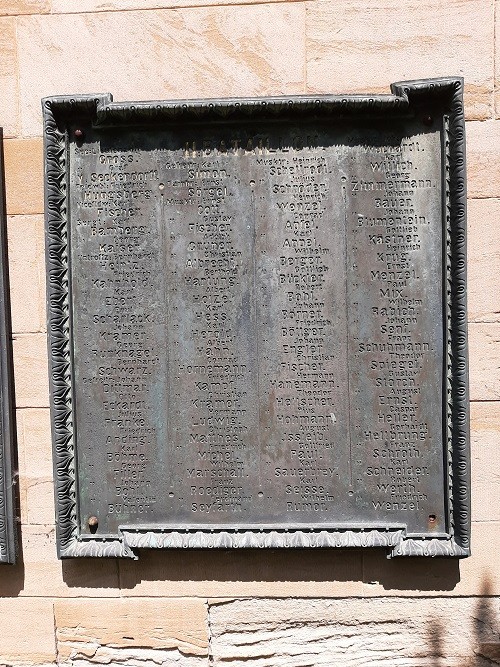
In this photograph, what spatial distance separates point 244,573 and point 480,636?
1467 millimetres

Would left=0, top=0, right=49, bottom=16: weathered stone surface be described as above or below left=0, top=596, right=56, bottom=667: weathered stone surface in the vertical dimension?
above

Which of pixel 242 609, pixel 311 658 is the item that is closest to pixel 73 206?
pixel 242 609

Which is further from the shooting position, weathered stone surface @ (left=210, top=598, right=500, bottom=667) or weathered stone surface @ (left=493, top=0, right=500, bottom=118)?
weathered stone surface @ (left=210, top=598, right=500, bottom=667)

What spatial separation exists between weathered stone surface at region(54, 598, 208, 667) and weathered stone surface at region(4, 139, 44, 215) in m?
2.42

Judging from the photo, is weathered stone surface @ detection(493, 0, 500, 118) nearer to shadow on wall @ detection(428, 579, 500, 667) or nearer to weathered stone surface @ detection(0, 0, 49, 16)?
weathered stone surface @ detection(0, 0, 49, 16)

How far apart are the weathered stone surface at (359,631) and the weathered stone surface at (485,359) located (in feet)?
4.17

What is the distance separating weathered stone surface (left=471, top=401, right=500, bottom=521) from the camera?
3.71 metres

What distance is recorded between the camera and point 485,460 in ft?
12.2

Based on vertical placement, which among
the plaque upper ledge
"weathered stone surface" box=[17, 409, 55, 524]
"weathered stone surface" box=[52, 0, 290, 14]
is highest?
"weathered stone surface" box=[52, 0, 290, 14]

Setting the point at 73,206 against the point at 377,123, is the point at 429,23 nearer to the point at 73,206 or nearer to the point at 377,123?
the point at 377,123

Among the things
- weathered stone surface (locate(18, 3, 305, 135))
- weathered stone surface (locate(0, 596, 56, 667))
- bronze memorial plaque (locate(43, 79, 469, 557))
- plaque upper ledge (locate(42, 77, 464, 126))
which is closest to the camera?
plaque upper ledge (locate(42, 77, 464, 126))

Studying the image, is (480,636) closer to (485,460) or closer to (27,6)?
(485,460)

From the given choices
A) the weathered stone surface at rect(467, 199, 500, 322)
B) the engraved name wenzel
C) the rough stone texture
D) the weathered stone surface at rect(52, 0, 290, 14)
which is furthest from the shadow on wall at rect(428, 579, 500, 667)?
the weathered stone surface at rect(52, 0, 290, 14)

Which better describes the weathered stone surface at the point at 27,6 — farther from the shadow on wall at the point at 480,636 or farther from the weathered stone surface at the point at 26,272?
the shadow on wall at the point at 480,636
